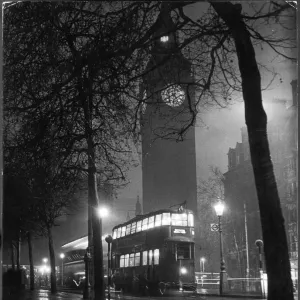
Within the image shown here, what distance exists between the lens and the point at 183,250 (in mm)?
19672

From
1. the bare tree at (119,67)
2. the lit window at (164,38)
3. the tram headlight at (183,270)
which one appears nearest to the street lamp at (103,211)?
the bare tree at (119,67)

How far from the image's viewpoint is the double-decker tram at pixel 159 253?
731 inches

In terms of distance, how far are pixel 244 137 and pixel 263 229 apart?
0.95 meters

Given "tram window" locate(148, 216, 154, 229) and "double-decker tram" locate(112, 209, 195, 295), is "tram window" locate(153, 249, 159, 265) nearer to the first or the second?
"double-decker tram" locate(112, 209, 195, 295)

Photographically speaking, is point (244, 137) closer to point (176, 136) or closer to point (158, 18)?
point (176, 136)

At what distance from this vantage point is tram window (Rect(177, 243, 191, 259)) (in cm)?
1944

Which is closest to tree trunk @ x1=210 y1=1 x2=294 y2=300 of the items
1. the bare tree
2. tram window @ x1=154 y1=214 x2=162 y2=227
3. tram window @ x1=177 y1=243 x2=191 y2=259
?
the bare tree

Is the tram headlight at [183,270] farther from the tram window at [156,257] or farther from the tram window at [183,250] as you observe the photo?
the tram window at [156,257]

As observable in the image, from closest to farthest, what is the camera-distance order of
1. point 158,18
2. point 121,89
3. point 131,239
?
point 158,18
point 121,89
point 131,239

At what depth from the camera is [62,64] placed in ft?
20.4

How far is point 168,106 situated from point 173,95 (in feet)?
0.54

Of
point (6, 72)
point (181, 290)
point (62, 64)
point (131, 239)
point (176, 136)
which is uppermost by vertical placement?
point (62, 64)

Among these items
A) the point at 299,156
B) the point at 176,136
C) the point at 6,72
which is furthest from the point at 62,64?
the point at 299,156

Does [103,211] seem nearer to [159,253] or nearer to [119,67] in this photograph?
[119,67]
